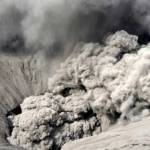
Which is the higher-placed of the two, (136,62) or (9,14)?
(9,14)

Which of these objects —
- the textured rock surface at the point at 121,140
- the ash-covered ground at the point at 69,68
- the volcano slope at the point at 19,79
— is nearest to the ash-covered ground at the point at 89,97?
the ash-covered ground at the point at 69,68

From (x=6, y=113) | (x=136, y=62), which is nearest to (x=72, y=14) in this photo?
(x=136, y=62)

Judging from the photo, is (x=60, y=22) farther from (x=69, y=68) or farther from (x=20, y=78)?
(x=20, y=78)

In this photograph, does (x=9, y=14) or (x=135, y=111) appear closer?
(x=135, y=111)

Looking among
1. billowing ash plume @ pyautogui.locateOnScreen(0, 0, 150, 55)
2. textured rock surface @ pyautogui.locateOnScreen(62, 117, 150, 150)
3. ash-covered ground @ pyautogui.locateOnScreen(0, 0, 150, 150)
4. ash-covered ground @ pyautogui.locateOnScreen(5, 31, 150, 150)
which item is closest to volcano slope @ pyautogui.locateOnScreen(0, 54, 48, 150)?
ash-covered ground @ pyautogui.locateOnScreen(0, 0, 150, 150)

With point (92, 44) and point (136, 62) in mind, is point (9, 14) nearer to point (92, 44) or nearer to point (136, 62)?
point (92, 44)

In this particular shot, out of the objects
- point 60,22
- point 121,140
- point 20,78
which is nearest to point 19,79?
point 20,78

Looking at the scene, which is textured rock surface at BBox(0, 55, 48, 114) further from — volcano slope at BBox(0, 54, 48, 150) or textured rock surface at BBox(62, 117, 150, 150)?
textured rock surface at BBox(62, 117, 150, 150)
